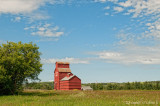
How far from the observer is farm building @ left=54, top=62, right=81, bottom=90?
2768 inches

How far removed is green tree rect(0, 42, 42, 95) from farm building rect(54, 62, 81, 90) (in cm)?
2937

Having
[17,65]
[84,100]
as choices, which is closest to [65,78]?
[17,65]

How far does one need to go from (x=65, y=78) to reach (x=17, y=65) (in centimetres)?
3654

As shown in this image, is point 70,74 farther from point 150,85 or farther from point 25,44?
point 25,44

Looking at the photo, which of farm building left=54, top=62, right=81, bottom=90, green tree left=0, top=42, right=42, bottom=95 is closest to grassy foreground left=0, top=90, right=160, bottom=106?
green tree left=0, top=42, right=42, bottom=95

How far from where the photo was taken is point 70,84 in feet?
229

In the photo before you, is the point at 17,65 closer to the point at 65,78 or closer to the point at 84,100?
the point at 84,100

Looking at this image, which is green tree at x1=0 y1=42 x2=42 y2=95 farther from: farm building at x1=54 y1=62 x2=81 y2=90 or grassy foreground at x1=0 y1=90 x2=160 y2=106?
farm building at x1=54 y1=62 x2=81 y2=90

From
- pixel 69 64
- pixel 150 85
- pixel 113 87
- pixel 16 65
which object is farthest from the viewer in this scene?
pixel 69 64

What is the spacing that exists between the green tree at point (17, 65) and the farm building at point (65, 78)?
29.4 meters

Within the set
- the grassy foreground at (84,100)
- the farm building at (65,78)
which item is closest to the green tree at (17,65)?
the grassy foreground at (84,100)

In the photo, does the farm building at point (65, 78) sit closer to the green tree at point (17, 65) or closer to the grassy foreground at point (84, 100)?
the green tree at point (17, 65)

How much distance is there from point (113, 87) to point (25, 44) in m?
42.9

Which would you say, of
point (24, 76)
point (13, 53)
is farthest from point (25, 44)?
point (24, 76)
